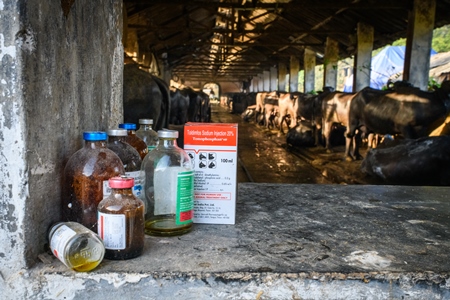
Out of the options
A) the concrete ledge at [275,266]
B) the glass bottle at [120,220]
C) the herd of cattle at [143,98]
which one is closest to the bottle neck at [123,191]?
the glass bottle at [120,220]

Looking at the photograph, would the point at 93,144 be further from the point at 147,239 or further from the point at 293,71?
the point at 293,71

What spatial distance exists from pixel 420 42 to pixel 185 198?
10.2 m

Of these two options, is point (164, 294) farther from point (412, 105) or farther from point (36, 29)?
point (412, 105)

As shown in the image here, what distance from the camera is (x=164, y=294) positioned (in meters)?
1.30

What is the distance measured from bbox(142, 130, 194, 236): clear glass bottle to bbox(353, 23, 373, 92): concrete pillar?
41.1 feet

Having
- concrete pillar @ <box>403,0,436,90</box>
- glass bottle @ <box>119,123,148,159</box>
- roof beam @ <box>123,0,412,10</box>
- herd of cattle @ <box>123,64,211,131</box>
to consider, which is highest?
roof beam @ <box>123,0,412,10</box>

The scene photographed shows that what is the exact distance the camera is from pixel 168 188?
1642 millimetres

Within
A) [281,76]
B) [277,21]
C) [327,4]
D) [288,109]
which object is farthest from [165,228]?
[281,76]

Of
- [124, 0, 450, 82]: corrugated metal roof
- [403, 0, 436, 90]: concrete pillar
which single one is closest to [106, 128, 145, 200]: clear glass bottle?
[403, 0, 436, 90]: concrete pillar

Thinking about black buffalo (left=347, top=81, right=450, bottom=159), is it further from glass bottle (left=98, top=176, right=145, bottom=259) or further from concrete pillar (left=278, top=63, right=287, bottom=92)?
concrete pillar (left=278, top=63, right=287, bottom=92)

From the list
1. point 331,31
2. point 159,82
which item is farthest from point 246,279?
point 331,31

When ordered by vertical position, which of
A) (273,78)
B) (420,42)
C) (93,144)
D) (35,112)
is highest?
(273,78)

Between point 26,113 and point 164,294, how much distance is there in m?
0.68

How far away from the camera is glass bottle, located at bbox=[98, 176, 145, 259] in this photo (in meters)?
1.31
